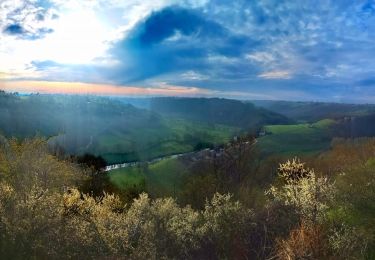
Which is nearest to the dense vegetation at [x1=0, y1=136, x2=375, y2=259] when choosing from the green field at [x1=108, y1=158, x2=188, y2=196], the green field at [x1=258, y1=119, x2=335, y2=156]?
the green field at [x1=108, y1=158, x2=188, y2=196]

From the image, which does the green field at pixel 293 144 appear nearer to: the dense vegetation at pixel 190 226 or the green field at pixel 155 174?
the green field at pixel 155 174

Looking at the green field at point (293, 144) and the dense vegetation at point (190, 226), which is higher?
the dense vegetation at point (190, 226)

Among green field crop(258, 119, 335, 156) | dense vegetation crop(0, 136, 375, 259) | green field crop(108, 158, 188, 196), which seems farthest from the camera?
green field crop(258, 119, 335, 156)

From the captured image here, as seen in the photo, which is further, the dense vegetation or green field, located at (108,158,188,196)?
green field, located at (108,158,188,196)

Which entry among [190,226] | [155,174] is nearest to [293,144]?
[155,174]

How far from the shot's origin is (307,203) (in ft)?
143

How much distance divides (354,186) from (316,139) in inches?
6095

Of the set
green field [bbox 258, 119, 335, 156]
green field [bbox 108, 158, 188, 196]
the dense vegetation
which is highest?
the dense vegetation

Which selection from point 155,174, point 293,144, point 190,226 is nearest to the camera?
point 190,226

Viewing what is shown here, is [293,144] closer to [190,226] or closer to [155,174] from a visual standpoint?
[155,174]

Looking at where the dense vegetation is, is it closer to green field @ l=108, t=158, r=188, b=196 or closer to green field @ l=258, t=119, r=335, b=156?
green field @ l=108, t=158, r=188, b=196

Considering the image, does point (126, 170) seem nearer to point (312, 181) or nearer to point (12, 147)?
point (12, 147)

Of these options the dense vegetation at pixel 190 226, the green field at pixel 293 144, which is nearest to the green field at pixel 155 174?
the green field at pixel 293 144

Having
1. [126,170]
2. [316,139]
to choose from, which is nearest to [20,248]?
[126,170]
